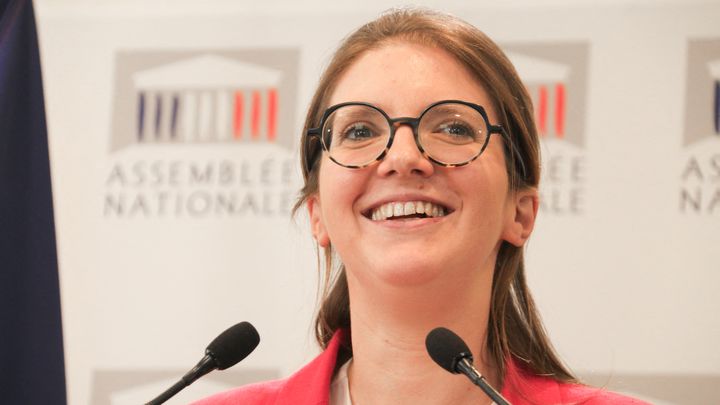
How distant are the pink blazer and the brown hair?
0.04 m

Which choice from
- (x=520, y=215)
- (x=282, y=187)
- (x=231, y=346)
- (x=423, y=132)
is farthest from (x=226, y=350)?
(x=282, y=187)

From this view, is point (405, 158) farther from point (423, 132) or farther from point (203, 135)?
point (203, 135)

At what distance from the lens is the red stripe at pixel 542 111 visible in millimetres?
3121

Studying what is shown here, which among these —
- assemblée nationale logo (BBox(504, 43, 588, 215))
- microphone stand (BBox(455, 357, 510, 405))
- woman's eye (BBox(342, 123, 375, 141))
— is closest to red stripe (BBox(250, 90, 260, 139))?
assemblée nationale logo (BBox(504, 43, 588, 215))

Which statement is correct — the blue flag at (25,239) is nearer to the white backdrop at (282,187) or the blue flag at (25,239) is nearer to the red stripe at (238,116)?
the white backdrop at (282,187)

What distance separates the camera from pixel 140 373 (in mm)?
3225

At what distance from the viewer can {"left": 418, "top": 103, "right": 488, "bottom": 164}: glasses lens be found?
2006 millimetres

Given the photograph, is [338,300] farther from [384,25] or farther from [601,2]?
[601,2]

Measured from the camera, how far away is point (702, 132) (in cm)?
301

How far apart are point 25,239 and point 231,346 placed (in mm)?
444

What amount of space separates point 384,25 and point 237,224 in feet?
3.78

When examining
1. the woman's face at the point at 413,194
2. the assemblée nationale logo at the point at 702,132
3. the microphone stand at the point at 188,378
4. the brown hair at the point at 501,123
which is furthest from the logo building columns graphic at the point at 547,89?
the microphone stand at the point at 188,378

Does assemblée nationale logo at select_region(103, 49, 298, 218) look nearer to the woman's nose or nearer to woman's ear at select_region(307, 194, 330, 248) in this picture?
woman's ear at select_region(307, 194, 330, 248)

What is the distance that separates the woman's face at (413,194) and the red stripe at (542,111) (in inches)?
39.6
